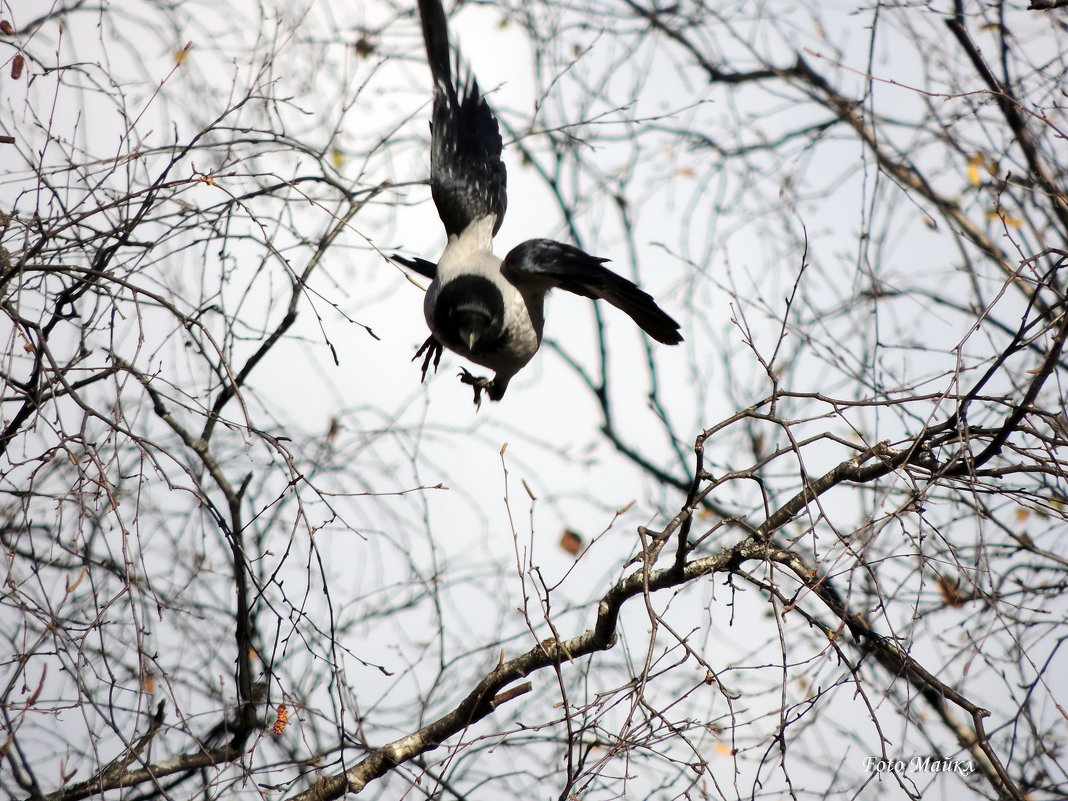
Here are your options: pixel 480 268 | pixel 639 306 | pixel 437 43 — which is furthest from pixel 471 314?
pixel 437 43

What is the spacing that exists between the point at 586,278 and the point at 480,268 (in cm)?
49

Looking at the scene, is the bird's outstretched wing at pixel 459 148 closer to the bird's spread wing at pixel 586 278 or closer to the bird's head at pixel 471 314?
the bird's spread wing at pixel 586 278

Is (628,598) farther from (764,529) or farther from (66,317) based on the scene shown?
(66,317)

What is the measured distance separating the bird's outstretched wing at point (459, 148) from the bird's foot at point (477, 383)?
677 mm

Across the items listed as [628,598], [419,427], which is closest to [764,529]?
[628,598]

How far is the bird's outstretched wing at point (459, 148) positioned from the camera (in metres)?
4.43

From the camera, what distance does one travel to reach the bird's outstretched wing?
14.5 ft

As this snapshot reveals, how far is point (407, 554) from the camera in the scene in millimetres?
4273

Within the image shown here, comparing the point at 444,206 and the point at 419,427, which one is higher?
the point at 444,206

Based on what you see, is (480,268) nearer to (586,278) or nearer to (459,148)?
(586,278)

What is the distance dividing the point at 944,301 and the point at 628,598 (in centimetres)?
339

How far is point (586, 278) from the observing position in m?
4.12

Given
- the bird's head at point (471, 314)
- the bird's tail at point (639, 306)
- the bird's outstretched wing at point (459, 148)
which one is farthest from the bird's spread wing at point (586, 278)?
the bird's outstretched wing at point (459, 148)

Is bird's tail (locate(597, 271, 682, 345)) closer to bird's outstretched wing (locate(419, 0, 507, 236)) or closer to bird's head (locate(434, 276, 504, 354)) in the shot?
bird's head (locate(434, 276, 504, 354))
